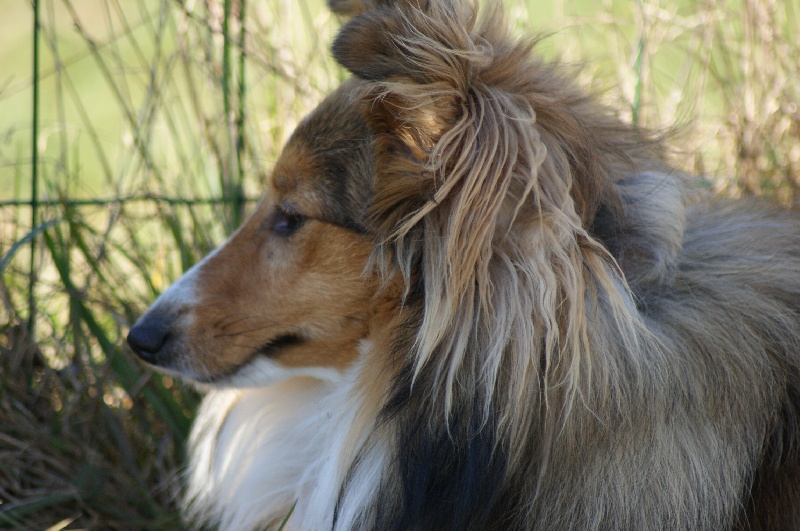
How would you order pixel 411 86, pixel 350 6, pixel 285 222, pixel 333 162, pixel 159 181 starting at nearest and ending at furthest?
1. pixel 411 86
2. pixel 333 162
3. pixel 285 222
4. pixel 350 6
5. pixel 159 181

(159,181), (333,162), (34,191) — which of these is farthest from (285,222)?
(159,181)

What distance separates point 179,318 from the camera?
2.45 meters

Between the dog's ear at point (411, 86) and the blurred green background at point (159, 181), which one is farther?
the blurred green background at point (159, 181)

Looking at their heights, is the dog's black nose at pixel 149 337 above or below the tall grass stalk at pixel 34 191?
below

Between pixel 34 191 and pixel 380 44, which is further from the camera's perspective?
pixel 34 191

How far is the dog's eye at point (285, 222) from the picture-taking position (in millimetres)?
2404

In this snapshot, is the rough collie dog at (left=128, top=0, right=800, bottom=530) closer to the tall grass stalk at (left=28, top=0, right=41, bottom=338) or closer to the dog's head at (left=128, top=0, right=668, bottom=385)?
the dog's head at (left=128, top=0, right=668, bottom=385)

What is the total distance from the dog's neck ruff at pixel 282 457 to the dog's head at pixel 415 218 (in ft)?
0.59

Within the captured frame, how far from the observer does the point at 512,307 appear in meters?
2.10

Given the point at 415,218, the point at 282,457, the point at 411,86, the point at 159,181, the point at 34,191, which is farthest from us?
the point at 159,181

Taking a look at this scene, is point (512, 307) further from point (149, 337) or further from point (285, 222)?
point (149, 337)

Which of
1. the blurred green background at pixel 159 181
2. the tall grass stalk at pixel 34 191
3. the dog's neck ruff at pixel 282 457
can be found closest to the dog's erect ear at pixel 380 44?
the blurred green background at pixel 159 181

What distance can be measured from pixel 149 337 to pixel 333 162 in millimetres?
718

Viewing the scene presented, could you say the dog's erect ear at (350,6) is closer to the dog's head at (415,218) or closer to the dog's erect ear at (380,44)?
the dog's head at (415,218)
